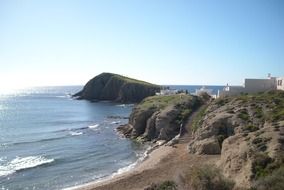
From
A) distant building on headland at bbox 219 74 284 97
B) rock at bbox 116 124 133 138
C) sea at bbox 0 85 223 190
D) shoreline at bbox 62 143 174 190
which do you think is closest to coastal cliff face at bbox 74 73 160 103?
sea at bbox 0 85 223 190

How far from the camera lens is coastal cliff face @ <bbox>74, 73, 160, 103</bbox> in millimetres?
138000

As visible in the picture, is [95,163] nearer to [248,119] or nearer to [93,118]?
[248,119]

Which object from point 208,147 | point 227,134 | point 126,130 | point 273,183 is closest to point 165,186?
point 273,183

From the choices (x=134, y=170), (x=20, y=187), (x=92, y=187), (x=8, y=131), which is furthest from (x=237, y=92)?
(x=8, y=131)

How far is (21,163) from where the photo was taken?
40.1 meters

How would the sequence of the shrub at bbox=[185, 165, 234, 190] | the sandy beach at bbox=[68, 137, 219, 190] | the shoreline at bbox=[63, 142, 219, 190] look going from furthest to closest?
1. the shoreline at bbox=[63, 142, 219, 190]
2. the sandy beach at bbox=[68, 137, 219, 190]
3. the shrub at bbox=[185, 165, 234, 190]

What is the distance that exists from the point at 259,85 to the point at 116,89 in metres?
95.0

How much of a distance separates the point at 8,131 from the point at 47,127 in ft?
25.5

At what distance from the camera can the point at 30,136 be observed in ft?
194

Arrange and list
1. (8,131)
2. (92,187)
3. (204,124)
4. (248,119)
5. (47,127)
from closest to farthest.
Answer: (92,187) → (248,119) → (204,124) → (8,131) → (47,127)

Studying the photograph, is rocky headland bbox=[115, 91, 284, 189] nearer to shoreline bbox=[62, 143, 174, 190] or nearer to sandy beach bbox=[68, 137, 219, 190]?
sandy beach bbox=[68, 137, 219, 190]

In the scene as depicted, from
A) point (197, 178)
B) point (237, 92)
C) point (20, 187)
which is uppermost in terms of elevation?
point (237, 92)

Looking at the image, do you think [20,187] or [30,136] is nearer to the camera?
[20,187]

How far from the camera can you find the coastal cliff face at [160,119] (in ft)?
168
